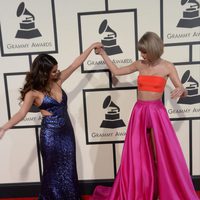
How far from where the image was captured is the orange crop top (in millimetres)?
2475

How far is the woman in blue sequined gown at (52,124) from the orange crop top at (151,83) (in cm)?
51

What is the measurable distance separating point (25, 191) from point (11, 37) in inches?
59.5

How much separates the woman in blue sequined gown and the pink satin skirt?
451 millimetres

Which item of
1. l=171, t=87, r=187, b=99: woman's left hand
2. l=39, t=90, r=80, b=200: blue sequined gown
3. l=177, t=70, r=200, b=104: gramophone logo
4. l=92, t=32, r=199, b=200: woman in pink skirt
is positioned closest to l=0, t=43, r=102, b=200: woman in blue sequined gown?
l=39, t=90, r=80, b=200: blue sequined gown

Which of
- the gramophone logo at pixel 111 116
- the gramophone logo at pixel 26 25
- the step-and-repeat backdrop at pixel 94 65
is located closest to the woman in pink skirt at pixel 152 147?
the step-and-repeat backdrop at pixel 94 65

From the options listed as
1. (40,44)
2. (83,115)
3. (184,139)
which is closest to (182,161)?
(184,139)

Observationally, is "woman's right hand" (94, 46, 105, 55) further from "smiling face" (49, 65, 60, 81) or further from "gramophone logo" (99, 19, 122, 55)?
"smiling face" (49, 65, 60, 81)

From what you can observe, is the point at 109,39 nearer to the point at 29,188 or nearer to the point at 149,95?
the point at 149,95

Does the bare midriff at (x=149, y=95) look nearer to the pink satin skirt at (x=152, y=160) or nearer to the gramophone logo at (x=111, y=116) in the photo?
the pink satin skirt at (x=152, y=160)

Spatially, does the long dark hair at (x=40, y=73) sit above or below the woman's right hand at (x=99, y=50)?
below

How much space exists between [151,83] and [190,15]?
0.82 metres

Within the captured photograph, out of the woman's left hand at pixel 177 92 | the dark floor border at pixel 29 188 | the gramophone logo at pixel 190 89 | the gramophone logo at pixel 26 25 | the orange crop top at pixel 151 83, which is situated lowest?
the dark floor border at pixel 29 188

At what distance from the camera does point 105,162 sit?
319cm

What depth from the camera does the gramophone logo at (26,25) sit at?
289cm
